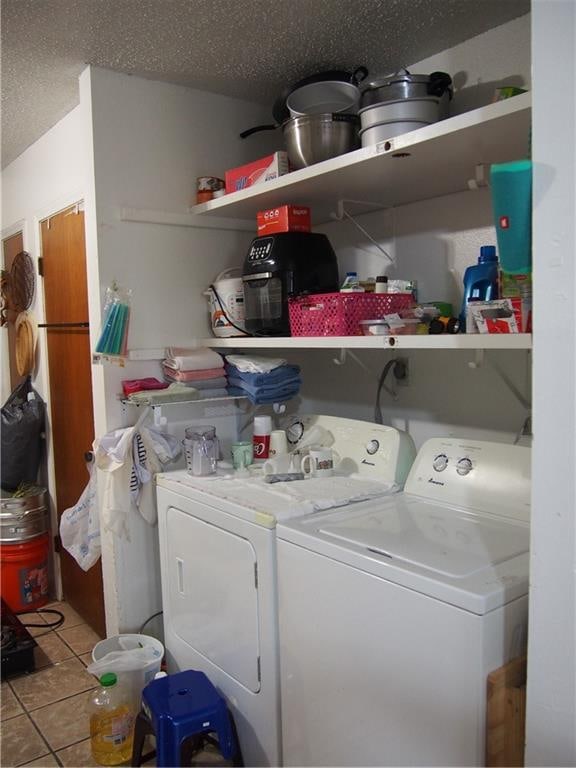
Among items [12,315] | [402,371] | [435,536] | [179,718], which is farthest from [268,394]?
[12,315]

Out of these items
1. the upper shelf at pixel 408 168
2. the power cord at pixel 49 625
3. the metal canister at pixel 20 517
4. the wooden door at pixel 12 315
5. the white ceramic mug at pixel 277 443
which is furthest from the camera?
the wooden door at pixel 12 315

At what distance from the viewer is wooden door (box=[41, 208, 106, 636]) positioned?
8.79ft

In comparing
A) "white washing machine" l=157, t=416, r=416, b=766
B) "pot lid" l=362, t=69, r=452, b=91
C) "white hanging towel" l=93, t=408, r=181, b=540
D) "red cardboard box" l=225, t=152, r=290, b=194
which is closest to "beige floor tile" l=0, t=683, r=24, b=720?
"white washing machine" l=157, t=416, r=416, b=766

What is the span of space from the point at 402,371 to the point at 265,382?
1.72 ft

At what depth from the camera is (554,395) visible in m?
0.97

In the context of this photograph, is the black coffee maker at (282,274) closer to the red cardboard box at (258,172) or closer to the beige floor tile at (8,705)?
the red cardboard box at (258,172)

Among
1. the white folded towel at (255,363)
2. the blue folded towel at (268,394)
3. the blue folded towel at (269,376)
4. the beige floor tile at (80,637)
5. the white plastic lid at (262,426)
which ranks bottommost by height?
the beige floor tile at (80,637)

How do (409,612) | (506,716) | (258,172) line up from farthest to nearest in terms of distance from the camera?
(258,172) < (409,612) < (506,716)

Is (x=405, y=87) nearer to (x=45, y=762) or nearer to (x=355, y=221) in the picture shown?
(x=355, y=221)

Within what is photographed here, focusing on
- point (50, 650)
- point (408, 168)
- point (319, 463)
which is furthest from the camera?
point (50, 650)

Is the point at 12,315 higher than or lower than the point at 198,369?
higher

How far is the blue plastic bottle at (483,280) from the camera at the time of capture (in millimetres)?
1713

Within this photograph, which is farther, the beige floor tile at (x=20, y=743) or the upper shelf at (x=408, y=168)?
the beige floor tile at (x=20, y=743)

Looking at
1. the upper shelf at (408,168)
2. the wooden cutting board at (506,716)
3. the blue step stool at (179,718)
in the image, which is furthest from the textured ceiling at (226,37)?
the blue step stool at (179,718)
